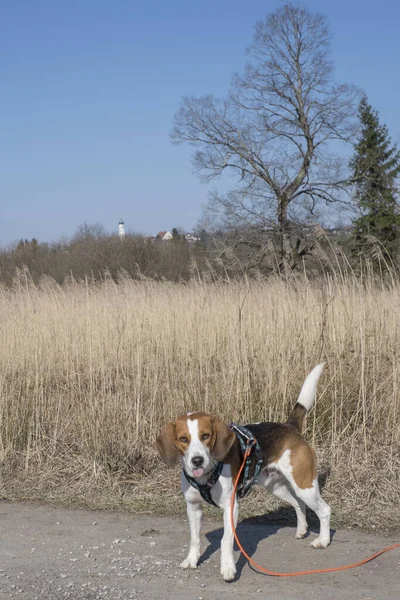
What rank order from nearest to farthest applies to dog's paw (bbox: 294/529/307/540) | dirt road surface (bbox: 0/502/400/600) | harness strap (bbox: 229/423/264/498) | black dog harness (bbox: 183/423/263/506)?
dirt road surface (bbox: 0/502/400/600) → black dog harness (bbox: 183/423/263/506) → harness strap (bbox: 229/423/264/498) → dog's paw (bbox: 294/529/307/540)

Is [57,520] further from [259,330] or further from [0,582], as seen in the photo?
[259,330]

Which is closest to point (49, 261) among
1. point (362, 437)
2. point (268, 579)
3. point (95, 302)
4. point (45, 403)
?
point (95, 302)

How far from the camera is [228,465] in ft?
13.2

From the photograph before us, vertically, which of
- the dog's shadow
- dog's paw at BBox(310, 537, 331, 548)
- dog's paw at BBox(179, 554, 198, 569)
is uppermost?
dog's paw at BBox(179, 554, 198, 569)

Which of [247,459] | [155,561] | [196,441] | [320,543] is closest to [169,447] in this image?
[196,441]

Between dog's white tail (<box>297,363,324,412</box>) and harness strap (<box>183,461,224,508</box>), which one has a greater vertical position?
dog's white tail (<box>297,363,324,412</box>)

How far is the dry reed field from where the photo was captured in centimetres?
562

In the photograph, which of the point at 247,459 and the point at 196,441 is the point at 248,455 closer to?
the point at 247,459

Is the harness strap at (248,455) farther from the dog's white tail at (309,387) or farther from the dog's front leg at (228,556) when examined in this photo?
the dog's white tail at (309,387)

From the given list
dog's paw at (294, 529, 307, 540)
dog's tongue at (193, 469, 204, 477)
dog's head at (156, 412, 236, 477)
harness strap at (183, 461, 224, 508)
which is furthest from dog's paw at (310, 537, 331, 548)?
dog's tongue at (193, 469, 204, 477)

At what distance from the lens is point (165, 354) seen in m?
7.06

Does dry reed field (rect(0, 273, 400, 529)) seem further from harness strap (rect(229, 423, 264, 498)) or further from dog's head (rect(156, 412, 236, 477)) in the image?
dog's head (rect(156, 412, 236, 477))

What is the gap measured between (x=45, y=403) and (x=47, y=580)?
10.2 ft

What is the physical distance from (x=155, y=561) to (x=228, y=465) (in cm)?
76
